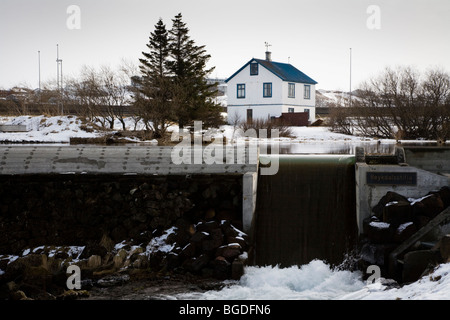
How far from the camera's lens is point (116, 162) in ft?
45.8

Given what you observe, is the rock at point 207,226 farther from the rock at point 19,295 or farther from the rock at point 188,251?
the rock at point 19,295

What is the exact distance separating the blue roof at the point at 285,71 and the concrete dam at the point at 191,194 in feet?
117

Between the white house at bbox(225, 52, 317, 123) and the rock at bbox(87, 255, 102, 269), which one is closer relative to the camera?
the rock at bbox(87, 255, 102, 269)

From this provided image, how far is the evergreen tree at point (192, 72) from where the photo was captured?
34.0m

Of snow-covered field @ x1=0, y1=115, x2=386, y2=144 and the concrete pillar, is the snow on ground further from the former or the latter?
the concrete pillar

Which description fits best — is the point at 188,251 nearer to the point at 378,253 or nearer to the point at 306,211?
the point at 306,211

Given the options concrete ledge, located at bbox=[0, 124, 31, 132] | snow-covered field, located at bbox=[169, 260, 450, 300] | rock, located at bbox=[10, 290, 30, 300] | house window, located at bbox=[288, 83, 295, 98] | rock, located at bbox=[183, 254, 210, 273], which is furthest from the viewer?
house window, located at bbox=[288, 83, 295, 98]

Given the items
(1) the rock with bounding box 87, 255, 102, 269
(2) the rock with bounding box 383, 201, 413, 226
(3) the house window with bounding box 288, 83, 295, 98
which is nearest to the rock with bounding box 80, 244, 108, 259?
(1) the rock with bounding box 87, 255, 102, 269

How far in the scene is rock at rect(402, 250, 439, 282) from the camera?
10.3 meters

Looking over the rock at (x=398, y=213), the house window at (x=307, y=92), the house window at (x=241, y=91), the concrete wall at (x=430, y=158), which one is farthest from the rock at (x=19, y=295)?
the house window at (x=307, y=92)

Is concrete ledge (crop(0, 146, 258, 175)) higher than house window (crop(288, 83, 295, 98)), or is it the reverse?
house window (crop(288, 83, 295, 98))

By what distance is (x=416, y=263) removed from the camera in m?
10.5

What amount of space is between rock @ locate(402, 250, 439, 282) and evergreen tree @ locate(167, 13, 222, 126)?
24.4 metres
